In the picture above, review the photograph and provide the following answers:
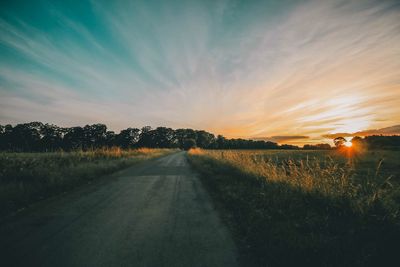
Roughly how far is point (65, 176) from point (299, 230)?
30.8 ft

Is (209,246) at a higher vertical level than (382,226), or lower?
lower

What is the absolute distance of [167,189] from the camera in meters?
7.71

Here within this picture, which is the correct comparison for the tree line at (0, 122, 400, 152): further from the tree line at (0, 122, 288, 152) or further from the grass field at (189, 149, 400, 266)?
the grass field at (189, 149, 400, 266)

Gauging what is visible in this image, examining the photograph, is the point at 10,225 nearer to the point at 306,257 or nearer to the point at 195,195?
the point at 195,195

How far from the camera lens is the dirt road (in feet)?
9.37

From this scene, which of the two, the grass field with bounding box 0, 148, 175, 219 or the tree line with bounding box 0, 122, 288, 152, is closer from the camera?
the grass field with bounding box 0, 148, 175, 219

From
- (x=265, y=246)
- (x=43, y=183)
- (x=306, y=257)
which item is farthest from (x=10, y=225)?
(x=306, y=257)

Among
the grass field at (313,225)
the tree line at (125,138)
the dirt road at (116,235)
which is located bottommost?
the dirt road at (116,235)

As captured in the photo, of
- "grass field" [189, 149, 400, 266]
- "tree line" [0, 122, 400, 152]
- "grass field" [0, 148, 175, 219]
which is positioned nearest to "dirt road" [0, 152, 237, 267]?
"grass field" [189, 149, 400, 266]

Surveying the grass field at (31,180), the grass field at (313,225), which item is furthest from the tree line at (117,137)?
the grass field at (313,225)

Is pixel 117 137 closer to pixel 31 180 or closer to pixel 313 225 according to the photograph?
pixel 31 180

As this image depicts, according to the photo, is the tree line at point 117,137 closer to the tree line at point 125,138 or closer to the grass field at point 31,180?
the tree line at point 125,138

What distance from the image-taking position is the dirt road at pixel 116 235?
2857mm

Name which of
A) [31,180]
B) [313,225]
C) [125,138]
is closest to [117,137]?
[125,138]
